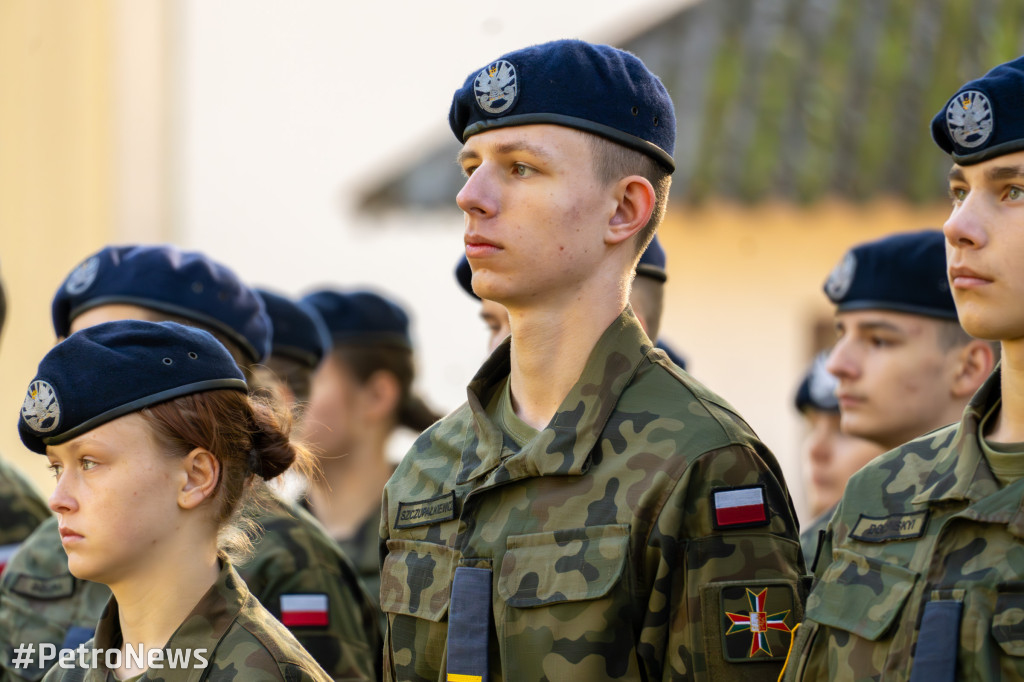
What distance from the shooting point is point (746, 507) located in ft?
8.99

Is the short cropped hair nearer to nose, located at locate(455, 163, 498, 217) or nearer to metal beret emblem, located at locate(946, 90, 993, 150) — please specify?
nose, located at locate(455, 163, 498, 217)

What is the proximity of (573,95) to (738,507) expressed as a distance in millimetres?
905

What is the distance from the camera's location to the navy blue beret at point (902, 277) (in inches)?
160

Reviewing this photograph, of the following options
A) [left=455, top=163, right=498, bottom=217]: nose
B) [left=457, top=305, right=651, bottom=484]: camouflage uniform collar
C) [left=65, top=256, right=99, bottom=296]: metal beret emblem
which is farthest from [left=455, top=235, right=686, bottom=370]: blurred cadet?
[left=65, top=256, right=99, bottom=296]: metal beret emblem

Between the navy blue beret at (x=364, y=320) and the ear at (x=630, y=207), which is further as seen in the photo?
the navy blue beret at (x=364, y=320)

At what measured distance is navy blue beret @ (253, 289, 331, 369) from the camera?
193 inches

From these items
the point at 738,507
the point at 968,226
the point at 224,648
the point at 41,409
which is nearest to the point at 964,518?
the point at 738,507

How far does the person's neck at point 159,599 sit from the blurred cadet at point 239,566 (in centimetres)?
35

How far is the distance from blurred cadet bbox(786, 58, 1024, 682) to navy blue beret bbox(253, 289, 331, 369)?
2524 mm

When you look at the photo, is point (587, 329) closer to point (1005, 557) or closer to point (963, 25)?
point (1005, 557)

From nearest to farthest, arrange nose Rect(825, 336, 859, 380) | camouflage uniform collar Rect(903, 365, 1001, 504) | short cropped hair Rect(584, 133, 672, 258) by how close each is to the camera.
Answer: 1. camouflage uniform collar Rect(903, 365, 1001, 504)
2. short cropped hair Rect(584, 133, 672, 258)
3. nose Rect(825, 336, 859, 380)

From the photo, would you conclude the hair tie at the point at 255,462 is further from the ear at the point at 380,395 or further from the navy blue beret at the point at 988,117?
the ear at the point at 380,395

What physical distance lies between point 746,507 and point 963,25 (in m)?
6.71

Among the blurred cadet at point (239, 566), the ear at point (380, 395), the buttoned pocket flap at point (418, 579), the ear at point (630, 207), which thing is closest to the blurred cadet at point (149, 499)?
the buttoned pocket flap at point (418, 579)
